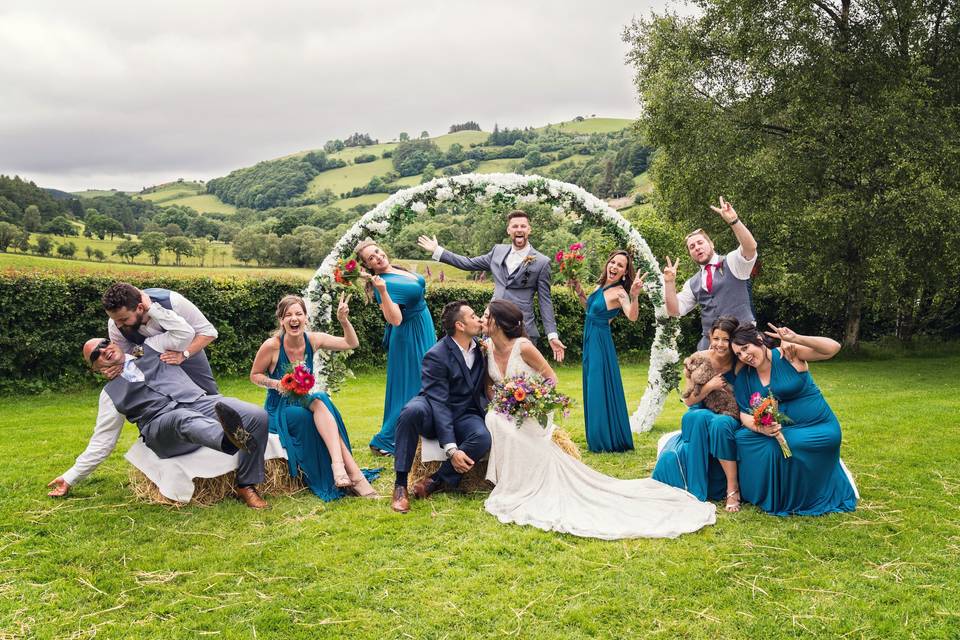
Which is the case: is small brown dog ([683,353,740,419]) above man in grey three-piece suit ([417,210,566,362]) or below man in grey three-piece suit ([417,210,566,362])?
below

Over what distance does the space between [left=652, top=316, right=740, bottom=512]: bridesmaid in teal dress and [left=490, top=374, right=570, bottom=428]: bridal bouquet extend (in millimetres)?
1098

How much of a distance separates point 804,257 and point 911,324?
16.5 feet

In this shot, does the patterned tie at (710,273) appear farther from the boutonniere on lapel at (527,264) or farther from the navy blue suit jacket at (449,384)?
the navy blue suit jacket at (449,384)

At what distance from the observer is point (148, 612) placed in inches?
159

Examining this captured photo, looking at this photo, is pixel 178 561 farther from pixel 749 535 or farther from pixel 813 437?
pixel 813 437

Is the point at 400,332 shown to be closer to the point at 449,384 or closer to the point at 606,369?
the point at 449,384

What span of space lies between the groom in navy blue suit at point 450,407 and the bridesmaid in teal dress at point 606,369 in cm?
187

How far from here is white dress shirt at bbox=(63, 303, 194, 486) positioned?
19.4ft

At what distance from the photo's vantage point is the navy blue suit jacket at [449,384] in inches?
242

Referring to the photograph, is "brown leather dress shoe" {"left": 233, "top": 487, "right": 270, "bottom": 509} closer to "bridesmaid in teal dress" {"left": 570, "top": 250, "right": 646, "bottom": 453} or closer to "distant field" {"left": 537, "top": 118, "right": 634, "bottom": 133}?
→ "bridesmaid in teal dress" {"left": 570, "top": 250, "right": 646, "bottom": 453}

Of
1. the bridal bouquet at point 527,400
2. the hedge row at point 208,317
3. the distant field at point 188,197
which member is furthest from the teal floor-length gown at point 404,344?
the distant field at point 188,197

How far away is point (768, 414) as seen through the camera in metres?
5.27

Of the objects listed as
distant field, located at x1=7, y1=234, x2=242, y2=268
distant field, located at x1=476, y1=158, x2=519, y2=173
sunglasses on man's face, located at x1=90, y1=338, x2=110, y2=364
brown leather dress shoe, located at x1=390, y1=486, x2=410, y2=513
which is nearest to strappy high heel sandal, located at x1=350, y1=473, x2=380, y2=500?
brown leather dress shoe, located at x1=390, y1=486, x2=410, y2=513

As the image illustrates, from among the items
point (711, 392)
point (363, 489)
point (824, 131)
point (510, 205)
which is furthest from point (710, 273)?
point (824, 131)
